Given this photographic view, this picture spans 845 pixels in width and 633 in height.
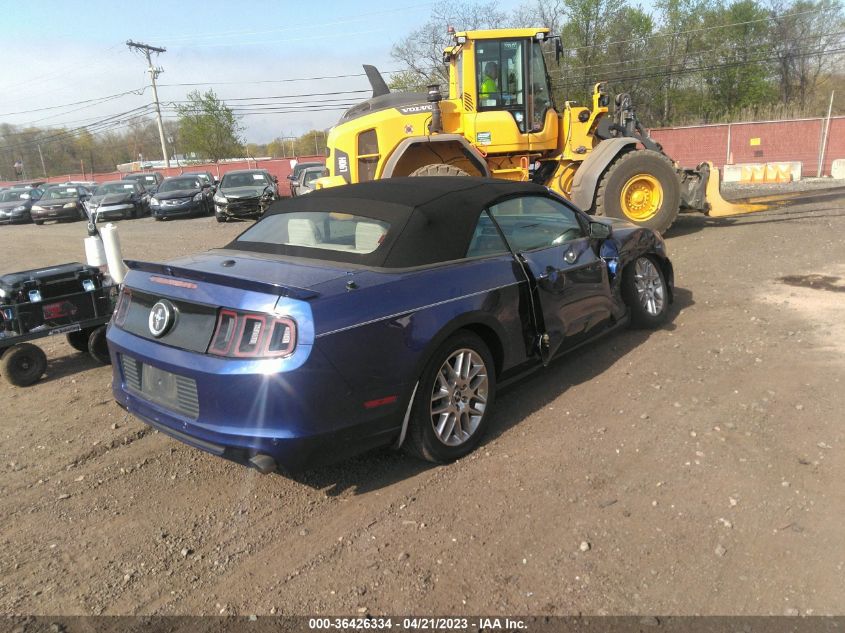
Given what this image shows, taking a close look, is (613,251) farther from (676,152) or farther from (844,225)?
(676,152)

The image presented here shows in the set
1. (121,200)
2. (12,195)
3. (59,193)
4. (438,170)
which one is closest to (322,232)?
(438,170)

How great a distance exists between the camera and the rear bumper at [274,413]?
9.35 feet

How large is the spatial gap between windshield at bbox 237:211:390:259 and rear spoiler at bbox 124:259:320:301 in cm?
68

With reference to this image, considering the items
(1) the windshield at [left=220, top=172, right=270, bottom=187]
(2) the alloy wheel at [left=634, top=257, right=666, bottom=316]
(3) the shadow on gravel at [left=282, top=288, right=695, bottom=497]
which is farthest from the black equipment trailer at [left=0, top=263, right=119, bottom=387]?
(1) the windshield at [left=220, top=172, right=270, bottom=187]

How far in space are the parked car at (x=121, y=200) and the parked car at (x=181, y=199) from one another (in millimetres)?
1651

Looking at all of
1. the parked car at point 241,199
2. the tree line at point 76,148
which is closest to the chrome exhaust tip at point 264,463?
the parked car at point 241,199

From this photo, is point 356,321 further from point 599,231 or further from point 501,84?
point 501,84

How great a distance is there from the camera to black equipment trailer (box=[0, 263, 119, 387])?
5.27 m

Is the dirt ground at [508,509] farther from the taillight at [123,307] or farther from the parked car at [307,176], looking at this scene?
the parked car at [307,176]

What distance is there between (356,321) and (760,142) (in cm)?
2597

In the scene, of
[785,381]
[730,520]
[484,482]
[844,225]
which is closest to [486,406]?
[484,482]

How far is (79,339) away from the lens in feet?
19.8

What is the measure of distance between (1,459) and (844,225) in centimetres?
1174

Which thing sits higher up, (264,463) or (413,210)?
(413,210)
